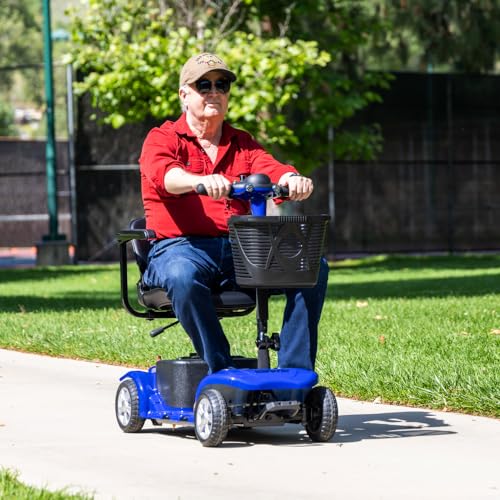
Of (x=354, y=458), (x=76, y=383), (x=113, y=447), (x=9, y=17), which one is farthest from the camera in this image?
(x=9, y=17)

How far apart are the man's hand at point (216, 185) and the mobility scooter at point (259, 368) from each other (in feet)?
0.36

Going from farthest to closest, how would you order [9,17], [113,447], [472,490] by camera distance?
[9,17] < [113,447] < [472,490]

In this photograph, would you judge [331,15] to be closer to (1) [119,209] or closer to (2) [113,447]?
(1) [119,209]

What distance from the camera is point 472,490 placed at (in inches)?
212

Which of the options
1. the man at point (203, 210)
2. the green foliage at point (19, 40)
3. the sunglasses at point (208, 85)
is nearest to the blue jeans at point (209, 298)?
the man at point (203, 210)

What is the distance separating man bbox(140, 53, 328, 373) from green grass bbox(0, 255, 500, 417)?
1.40 m

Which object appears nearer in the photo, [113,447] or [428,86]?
[113,447]

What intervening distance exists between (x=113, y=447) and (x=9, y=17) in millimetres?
65318

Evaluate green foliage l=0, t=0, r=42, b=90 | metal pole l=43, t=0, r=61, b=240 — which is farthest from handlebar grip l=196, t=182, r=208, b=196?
green foliage l=0, t=0, r=42, b=90

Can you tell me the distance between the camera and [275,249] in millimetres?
6316

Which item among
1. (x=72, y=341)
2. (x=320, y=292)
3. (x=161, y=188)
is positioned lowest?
(x=72, y=341)

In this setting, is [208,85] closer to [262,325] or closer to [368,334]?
[262,325]

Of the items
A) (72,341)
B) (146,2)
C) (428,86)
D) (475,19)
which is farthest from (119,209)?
(72,341)

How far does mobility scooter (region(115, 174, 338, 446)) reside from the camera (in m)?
6.32
